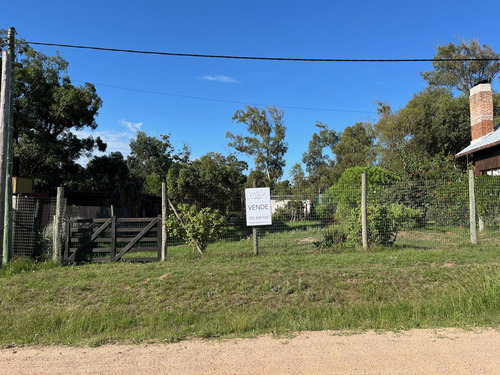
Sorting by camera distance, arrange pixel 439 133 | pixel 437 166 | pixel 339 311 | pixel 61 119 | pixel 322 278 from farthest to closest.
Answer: pixel 439 133
pixel 61 119
pixel 437 166
pixel 322 278
pixel 339 311

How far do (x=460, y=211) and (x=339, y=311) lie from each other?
7.04 m

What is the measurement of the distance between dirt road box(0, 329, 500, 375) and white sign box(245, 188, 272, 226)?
483 cm

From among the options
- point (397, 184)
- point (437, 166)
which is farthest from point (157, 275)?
point (437, 166)

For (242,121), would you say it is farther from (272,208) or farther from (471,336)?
(471,336)

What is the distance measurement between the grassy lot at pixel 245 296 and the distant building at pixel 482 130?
10684mm

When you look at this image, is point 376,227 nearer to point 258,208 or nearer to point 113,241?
point 258,208

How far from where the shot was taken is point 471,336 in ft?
14.5

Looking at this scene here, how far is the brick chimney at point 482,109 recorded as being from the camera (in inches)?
749

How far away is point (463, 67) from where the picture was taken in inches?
1437

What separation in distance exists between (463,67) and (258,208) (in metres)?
37.0

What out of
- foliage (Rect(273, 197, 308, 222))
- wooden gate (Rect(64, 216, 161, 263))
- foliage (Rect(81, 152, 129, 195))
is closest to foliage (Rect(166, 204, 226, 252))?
wooden gate (Rect(64, 216, 161, 263))

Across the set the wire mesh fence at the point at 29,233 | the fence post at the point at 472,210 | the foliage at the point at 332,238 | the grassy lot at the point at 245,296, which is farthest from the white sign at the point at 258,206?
the wire mesh fence at the point at 29,233

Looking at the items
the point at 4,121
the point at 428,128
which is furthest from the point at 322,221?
the point at 428,128

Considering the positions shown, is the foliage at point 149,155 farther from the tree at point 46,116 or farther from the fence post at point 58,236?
the fence post at point 58,236
